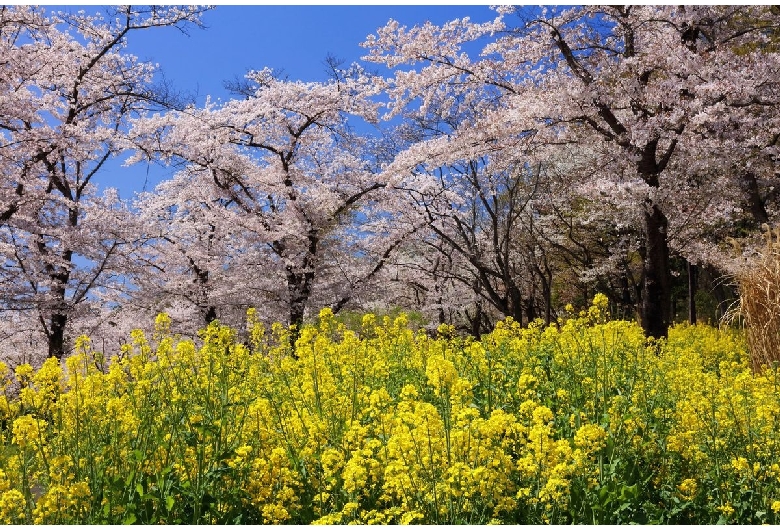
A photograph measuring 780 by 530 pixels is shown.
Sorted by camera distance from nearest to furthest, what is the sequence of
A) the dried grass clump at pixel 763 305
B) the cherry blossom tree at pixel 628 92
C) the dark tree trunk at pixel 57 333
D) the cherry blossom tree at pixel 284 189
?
the dried grass clump at pixel 763 305
the cherry blossom tree at pixel 628 92
the dark tree trunk at pixel 57 333
the cherry blossom tree at pixel 284 189

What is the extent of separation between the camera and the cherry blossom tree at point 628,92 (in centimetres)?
1164

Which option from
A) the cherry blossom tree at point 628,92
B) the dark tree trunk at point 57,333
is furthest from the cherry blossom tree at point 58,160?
→ the cherry blossom tree at point 628,92

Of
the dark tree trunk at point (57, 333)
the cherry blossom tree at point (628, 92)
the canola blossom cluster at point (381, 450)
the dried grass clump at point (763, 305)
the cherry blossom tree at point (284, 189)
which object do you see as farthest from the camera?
the cherry blossom tree at point (284, 189)

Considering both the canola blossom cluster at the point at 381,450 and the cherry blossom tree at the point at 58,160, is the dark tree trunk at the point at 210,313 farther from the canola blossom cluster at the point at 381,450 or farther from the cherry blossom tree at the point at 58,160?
the canola blossom cluster at the point at 381,450

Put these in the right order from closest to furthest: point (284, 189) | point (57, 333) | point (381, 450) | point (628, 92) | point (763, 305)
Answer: point (381, 450), point (763, 305), point (628, 92), point (57, 333), point (284, 189)

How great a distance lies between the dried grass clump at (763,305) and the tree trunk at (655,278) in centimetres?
380

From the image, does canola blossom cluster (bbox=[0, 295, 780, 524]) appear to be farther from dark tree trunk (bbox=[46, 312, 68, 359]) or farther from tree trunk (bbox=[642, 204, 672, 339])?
dark tree trunk (bbox=[46, 312, 68, 359])

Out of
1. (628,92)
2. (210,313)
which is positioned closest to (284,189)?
(210,313)

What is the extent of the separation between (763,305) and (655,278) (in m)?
4.42

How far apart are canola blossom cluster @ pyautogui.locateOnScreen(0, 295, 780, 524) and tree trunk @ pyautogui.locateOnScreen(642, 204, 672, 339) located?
7742 millimetres

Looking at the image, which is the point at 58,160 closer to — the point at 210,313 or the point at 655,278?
the point at 210,313

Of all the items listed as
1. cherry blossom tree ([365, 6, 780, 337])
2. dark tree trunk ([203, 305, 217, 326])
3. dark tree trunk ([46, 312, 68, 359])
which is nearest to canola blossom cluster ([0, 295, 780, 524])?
cherry blossom tree ([365, 6, 780, 337])

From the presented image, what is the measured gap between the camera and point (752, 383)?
541 centimetres

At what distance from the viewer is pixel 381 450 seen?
11.3 feet
